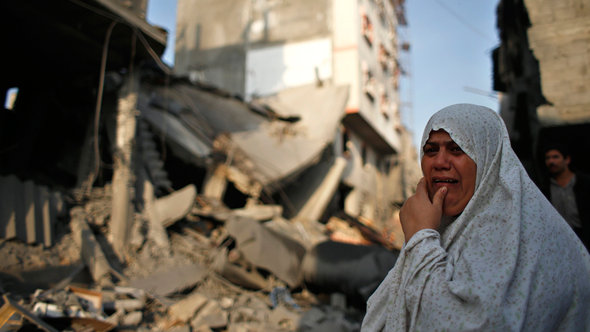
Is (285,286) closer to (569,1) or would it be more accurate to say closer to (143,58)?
(143,58)

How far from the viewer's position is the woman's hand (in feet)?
3.84

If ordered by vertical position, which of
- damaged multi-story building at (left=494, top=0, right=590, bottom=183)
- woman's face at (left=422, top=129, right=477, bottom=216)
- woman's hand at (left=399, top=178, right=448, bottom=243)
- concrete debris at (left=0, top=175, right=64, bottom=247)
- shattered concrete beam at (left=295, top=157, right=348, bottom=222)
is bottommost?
shattered concrete beam at (left=295, top=157, right=348, bottom=222)

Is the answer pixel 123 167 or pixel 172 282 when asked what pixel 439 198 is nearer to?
pixel 172 282

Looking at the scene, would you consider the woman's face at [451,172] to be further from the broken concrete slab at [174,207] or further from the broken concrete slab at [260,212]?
the broken concrete slab at [260,212]

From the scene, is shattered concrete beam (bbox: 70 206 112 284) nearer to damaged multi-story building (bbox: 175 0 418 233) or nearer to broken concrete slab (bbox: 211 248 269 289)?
broken concrete slab (bbox: 211 248 269 289)

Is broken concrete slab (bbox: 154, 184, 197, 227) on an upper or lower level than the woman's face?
lower

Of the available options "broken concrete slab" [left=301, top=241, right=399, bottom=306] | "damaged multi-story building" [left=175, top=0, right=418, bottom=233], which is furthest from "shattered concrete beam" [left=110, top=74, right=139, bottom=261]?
"damaged multi-story building" [left=175, top=0, right=418, bottom=233]

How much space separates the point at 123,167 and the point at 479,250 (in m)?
5.71

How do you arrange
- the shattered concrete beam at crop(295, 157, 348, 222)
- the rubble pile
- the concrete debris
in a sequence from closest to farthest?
the rubble pile < the concrete debris < the shattered concrete beam at crop(295, 157, 348, 222)

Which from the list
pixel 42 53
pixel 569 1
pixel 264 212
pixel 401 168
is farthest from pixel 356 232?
pixel 401 168

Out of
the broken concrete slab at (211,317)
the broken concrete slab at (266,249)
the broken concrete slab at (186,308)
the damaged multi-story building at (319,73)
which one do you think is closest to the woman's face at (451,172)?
the broken concrete slab at (211,317)

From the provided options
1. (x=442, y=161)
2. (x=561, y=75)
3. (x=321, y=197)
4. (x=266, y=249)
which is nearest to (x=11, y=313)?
(x=266, y=249)

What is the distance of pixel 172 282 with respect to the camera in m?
4.76

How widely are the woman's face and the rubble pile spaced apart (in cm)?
307
